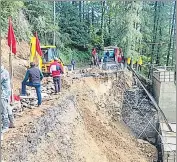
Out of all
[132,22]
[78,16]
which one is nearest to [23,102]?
[132,22]

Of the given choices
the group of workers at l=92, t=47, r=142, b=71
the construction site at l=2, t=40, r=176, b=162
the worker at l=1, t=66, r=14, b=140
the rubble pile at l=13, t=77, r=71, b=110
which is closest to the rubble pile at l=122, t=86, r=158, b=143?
the construction site at l=2, t=40, r=176, b=162

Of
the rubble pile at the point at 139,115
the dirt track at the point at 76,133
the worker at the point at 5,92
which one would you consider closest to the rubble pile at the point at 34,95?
the dirt track at the point at 76,133

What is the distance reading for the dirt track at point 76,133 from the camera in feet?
18.1

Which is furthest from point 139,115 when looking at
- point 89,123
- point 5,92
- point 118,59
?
point 5,92

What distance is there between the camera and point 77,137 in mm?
7633

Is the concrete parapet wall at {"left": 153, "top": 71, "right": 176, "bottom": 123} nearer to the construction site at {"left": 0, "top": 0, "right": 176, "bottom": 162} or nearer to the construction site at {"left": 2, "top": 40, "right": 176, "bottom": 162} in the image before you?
the construction site at {"left": 0, "top": 0, "right": 176, "bottom": 162}

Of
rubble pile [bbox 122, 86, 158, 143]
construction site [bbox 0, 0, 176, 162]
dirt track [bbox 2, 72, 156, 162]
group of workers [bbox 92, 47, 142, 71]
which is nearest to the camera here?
dirt track [bbox 2, 72, 156, 162]

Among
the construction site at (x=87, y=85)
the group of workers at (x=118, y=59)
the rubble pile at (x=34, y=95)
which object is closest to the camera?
the construction site at (x=87, y=85)

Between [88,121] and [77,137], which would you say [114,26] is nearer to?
[88,121]

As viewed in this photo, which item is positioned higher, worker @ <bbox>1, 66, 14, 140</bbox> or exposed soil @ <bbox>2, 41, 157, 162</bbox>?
worker @ <bbox>1, 66, 14, 140</bbox>

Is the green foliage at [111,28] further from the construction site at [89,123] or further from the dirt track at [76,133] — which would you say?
the dirt track at [76,133]

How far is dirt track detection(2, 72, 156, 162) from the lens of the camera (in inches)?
217

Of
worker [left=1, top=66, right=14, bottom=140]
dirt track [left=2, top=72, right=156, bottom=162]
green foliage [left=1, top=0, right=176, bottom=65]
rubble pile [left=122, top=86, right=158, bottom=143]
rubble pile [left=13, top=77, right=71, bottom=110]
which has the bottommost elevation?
rubble pile [left=122, top=86, right=158, bottom=143]

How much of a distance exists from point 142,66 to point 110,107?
8.53 meters
